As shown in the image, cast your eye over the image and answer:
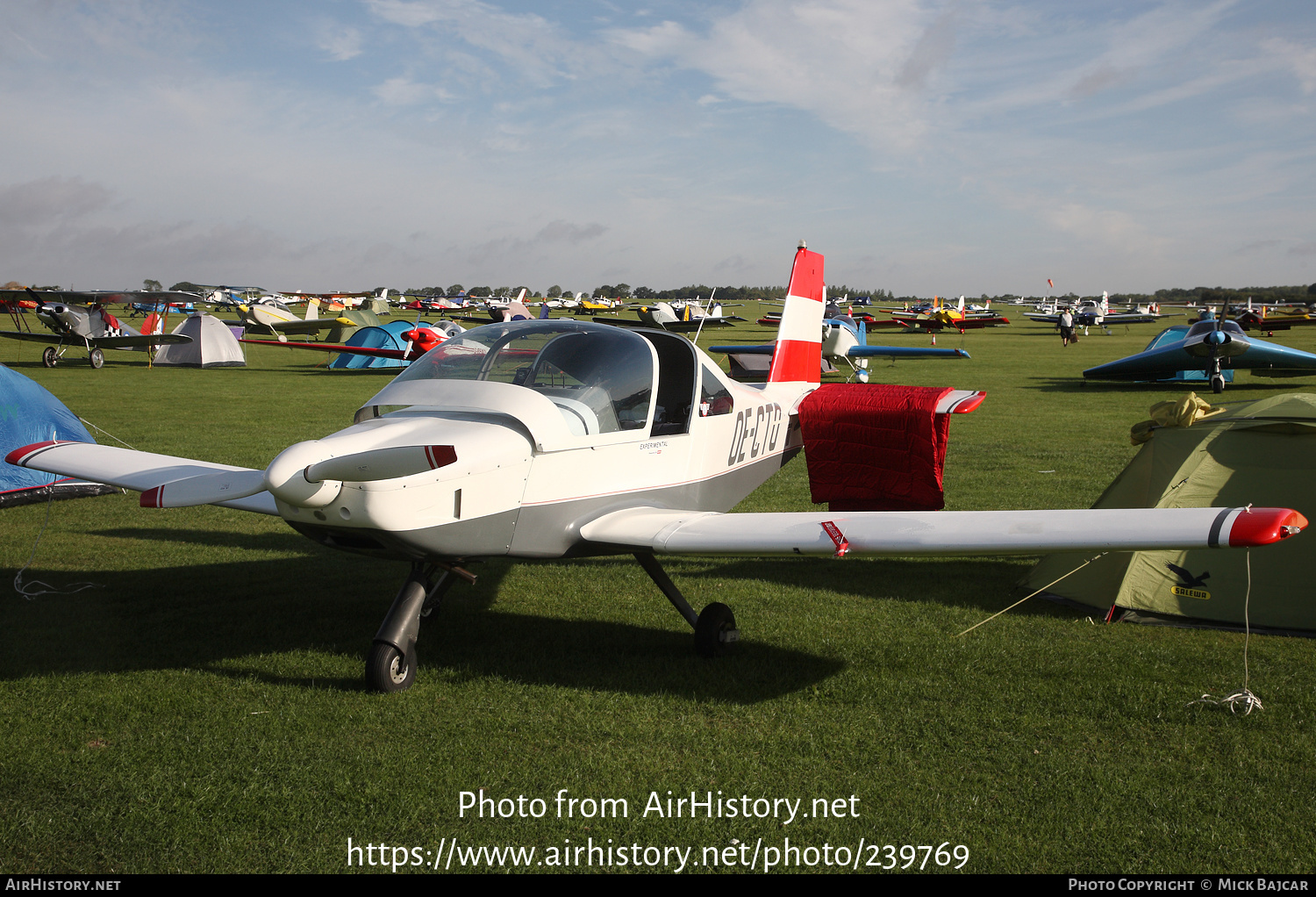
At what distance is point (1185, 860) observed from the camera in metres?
3.12

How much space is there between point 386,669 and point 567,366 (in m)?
1.95

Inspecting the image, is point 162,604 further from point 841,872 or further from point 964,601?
point 964,601

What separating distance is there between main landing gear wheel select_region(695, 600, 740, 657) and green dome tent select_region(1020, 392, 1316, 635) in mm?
2560

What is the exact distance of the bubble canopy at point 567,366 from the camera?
486 centimetres

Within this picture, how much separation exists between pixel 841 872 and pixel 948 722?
135cm

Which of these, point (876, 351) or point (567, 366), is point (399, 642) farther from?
point (876, 351)

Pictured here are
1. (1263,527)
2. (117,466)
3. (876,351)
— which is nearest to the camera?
(1263,527)

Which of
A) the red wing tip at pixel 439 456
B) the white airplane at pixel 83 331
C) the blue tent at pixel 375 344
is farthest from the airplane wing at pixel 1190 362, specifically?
the white airplane at pixel 83 331

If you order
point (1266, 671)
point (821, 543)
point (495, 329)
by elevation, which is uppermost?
point (495, 329)

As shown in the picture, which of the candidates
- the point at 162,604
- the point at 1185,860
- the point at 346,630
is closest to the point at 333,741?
the point at 346,630

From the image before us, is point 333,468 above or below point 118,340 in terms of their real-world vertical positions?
above

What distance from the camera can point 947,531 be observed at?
13.3 ft

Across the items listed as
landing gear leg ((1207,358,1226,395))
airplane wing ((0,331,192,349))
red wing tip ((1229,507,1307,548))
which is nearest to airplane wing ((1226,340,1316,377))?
landing gear leg ((1207,358,1226,395))

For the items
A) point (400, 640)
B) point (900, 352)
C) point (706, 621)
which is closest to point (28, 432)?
point (400, 640)
